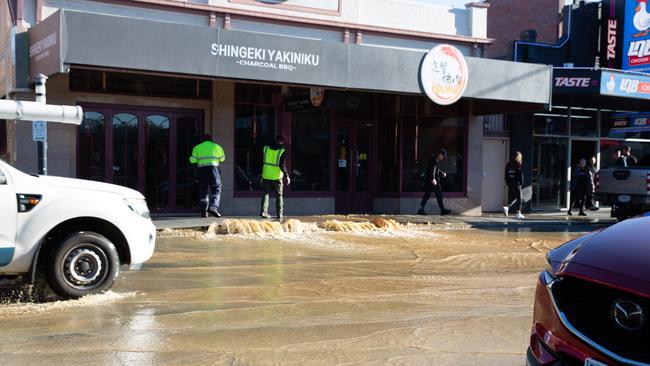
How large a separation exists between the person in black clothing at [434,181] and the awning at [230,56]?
7.63 ft

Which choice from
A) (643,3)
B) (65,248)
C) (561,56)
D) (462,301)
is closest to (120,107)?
Result: (65,248)

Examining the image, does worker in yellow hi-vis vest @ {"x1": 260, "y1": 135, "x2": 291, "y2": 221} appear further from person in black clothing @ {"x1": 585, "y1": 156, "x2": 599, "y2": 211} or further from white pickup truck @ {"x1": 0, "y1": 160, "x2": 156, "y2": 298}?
person in black clothing @ {"x1": 585, "y1": 156, "x2": 599, "y2": 211}

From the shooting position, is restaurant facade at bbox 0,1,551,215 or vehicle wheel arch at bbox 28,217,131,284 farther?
restaurant facade at bbox 0,1,551,215

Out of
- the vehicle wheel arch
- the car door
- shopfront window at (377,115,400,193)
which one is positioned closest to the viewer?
the car door

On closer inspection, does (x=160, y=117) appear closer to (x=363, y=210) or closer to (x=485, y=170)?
(x=363, y=210)

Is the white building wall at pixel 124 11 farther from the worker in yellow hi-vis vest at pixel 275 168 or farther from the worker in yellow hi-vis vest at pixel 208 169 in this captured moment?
the worker in yellow hi-vis vest at pixel 275 168

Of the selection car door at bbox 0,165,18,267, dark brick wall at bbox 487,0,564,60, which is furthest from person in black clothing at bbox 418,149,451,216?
car door at bbox 0,165,18,267

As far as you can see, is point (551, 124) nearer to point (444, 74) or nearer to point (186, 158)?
point (444, 74)

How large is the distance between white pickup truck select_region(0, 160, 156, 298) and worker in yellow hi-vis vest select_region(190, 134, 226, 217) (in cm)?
674

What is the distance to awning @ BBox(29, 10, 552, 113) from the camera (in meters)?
11.0

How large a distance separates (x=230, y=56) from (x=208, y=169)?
8.81ft

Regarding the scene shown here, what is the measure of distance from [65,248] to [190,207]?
28.3 ft

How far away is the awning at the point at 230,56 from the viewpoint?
36.2ft

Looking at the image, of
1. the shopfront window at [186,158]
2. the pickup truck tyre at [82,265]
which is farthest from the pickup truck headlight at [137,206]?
the shopfront window at [186,158]
